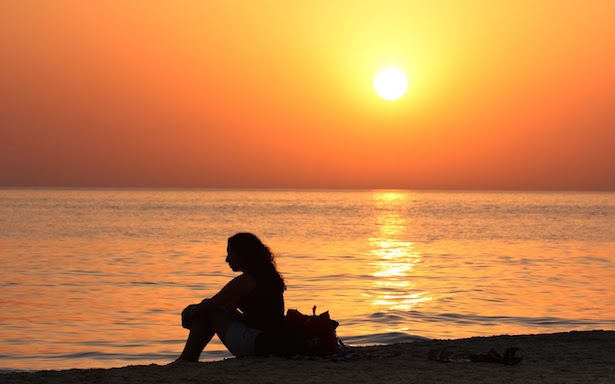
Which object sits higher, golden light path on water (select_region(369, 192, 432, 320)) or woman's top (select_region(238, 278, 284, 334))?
golden light path on water (select_region(369, 192, 432, 320))

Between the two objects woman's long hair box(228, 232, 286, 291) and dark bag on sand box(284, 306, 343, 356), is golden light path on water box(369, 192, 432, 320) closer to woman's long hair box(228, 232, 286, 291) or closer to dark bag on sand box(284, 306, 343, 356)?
dark bag on sand box(284, 306, 343, 356)

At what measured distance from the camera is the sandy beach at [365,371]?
335 inches

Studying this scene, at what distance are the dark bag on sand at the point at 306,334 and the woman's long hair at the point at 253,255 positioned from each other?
53cm

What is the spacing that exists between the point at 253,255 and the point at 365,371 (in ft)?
5.27

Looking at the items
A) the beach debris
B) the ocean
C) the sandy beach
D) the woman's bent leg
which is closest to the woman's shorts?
the sandy beach

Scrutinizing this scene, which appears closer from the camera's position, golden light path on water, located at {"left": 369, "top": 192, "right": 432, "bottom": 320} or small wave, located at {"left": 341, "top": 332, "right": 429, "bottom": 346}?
small wave, located at {"left": 341, "top": 332, "right": 429, "bottom": 346}

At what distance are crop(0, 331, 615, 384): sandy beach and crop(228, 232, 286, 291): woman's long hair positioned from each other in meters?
0.93

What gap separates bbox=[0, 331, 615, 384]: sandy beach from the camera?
8516 millimetres

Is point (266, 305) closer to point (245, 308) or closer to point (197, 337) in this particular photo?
point (245, 308)

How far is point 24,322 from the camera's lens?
16125 millimetres

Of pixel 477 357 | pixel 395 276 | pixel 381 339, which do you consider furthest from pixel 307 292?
pixel 477 357

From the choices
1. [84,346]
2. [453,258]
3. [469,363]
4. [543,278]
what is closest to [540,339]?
[469,363]

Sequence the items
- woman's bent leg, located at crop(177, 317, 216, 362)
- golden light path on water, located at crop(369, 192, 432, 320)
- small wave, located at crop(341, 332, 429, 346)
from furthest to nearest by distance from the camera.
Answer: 1. golden light path on water, located at crop(369, 192, 432, 320)
2. small wave, located at crop(341, 332, 429, 346)
3. woman's bent leg, located at crop(177, 317, 216, 362)

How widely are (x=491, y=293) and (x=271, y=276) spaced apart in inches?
499
